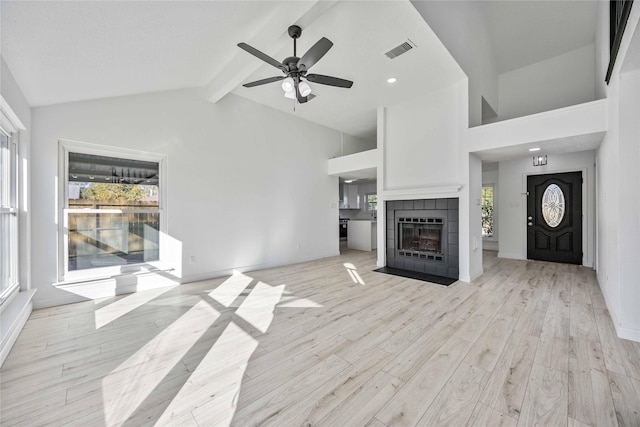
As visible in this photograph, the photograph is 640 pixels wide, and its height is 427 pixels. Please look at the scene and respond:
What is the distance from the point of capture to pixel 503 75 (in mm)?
5992

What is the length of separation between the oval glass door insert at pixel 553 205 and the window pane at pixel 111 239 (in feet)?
26.3

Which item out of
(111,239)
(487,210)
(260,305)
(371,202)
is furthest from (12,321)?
(487,210)

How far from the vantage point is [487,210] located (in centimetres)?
751

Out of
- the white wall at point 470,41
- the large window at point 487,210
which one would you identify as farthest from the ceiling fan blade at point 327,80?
the large window at point 487,210

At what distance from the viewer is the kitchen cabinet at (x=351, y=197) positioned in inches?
394

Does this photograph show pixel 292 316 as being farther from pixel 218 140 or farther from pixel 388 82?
pixel 388 82

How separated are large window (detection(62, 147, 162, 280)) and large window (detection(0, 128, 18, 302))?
1.75 ft

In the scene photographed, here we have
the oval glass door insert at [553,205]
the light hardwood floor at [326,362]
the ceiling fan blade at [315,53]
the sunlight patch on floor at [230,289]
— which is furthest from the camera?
the oval glass door insert at [553,205]

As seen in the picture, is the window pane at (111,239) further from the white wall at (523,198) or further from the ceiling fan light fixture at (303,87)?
the white wall at (523,198)

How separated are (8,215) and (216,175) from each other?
250 centimetres

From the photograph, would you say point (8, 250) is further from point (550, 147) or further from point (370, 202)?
point (370, 202)

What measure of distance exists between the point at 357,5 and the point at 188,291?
4330 millimetres

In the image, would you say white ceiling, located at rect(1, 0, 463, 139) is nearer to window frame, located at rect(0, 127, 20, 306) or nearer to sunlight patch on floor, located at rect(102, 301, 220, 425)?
window frame, located at rect(0, 127, 20, 306)

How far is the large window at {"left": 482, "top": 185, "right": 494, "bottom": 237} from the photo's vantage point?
740 cm
